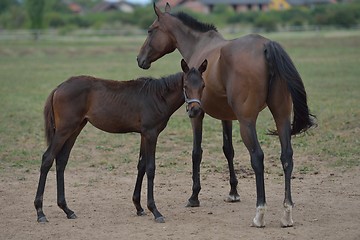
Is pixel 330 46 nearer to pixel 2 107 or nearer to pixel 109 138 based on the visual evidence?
pixel 2 107

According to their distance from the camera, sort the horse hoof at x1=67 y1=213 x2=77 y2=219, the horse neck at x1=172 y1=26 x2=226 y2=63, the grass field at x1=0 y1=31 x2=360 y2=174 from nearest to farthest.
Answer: the horse hoof at x1=67 y1=213 x2=77 y2=219
the horse neck at x1=172 y1=26 x2=226 y2=63
the grass field at x1=0 y1=31 x2=360 y2=174

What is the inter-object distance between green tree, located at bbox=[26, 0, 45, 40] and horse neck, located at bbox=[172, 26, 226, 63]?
179 ft

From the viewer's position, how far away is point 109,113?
28.1 feet

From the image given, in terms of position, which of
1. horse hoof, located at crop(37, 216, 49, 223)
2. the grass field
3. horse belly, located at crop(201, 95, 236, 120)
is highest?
horse belly, located at crop(201, 95, 236, 120)

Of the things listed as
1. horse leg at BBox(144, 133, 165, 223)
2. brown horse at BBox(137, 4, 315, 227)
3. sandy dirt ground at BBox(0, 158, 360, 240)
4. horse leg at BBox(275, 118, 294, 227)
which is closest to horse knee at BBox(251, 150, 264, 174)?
brown horse at BBox(137, 4, 315, 227)

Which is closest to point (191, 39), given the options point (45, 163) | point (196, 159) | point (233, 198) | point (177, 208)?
point (196, 159)

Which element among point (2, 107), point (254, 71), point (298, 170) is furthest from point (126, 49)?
point (254, 71)

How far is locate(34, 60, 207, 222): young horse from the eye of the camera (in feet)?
27.6

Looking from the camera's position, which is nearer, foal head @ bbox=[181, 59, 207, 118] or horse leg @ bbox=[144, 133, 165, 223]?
foal head @ bbox=[181, 59, 207, 118]

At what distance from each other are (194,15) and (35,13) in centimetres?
1406

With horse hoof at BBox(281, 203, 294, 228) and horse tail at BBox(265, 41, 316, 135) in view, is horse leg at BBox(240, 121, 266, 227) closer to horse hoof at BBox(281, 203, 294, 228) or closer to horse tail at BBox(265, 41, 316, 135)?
horse hoof at BBox(281, 203, 294, 228)

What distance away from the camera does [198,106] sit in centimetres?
784

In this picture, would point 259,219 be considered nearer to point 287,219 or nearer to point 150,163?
point 287,219

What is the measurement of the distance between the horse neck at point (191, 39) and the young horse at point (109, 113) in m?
1.55
